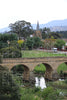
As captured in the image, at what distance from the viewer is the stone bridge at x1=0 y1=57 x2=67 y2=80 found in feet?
95.3

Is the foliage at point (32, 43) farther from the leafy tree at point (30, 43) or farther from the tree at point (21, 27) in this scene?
the tree at point (21, 27)

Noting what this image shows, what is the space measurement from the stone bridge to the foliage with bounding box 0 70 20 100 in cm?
1146

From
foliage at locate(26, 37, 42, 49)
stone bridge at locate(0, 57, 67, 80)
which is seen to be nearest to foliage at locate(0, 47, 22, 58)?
stone bridge at locate(0, 57, 67, 80)

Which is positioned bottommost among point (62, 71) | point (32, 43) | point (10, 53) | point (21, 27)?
point (62, 71)

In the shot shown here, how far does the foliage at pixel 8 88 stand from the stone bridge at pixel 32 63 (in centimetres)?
1146

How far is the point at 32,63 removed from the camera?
3064 cm

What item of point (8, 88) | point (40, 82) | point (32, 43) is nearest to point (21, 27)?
point (32, 43)

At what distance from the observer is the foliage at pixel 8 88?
1631cm

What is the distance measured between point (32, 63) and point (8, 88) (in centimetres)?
1437

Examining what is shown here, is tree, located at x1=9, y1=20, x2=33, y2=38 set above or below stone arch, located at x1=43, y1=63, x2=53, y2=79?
above

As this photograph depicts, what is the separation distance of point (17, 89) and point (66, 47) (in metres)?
41.4

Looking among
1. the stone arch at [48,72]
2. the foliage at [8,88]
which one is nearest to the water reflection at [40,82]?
the stone arch at [48,72]

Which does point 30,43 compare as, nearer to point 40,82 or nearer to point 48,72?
point 48,72

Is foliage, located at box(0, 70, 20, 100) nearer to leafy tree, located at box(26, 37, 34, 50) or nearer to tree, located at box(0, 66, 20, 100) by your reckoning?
tree, located at box(0, 66, 20, 100)
